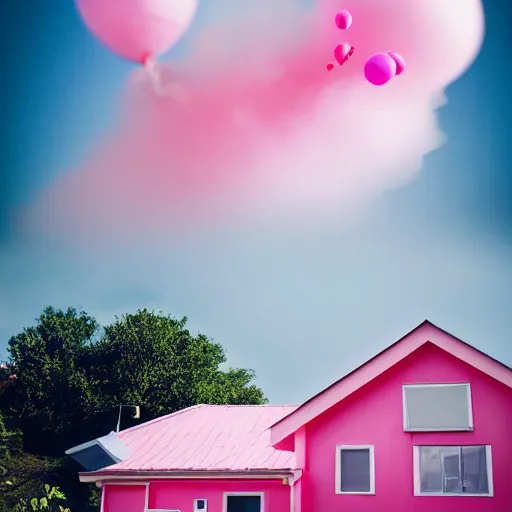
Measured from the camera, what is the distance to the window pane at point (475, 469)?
1273 centimetres

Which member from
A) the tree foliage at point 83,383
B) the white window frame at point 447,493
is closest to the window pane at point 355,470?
the white window frame at point 447,493

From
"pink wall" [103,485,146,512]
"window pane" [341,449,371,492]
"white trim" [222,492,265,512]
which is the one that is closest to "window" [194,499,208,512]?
"white trim" [222,492,265,512]

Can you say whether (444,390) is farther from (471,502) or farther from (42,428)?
(42,428)

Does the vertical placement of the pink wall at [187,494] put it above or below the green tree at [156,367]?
below

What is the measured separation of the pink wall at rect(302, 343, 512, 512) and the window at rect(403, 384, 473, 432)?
126mm

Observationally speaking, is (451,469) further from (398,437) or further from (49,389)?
(49,389)

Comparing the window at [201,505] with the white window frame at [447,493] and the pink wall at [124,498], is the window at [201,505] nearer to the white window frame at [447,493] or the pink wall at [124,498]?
the pink wall at [124,498]

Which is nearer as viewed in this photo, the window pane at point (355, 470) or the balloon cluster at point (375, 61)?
the balloon cluster at point (375, 61)

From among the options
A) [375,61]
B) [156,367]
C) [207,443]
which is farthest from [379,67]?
[156,367]

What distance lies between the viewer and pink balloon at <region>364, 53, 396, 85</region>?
1111 centimetres

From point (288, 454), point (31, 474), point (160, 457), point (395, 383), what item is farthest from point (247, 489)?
point (31, 474)

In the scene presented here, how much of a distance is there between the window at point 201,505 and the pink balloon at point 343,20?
30.8 ft

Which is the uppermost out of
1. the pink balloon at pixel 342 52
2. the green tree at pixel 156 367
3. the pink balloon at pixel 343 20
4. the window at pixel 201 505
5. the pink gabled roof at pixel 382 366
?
the pink balloon at pixel 343 20

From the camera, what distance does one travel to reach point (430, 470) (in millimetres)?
13133
